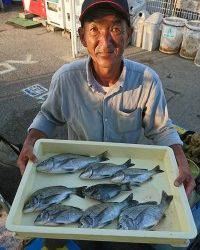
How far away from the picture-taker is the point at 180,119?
223 inches

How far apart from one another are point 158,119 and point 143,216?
1.05 metres

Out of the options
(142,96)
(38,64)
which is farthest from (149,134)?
(38,64)

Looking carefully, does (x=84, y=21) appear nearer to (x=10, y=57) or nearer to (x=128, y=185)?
(x=128, y=185)

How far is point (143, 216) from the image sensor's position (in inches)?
81.7

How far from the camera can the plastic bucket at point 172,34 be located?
7531 millimetres

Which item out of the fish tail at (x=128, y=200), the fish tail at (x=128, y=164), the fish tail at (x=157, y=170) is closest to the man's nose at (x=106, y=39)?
the fish tail at (x=128, y=164)

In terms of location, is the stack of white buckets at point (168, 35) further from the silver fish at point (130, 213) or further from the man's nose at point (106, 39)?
the silver fish at point (130, 213)

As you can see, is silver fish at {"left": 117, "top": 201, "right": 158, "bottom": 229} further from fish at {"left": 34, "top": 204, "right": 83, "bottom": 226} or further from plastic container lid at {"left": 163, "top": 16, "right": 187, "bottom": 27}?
plastic container lid at {"left": 163, "top": 16, "right": 187, "bottom": 27}

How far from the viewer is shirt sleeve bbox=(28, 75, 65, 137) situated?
2.85 metres

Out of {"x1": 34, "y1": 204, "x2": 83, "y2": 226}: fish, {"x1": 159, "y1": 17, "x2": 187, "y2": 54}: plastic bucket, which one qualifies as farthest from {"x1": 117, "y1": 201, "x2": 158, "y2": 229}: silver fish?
{"x1": 159, "y1": 17, "x2": 187, "y2": 54}: plastic bucket

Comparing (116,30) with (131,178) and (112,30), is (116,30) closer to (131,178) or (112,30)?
(112,30)

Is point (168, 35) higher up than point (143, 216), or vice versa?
point (143, 216)

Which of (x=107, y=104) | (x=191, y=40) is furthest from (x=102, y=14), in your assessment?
(x=191, y=40)

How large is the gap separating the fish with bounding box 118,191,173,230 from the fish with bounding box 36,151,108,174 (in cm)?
52
